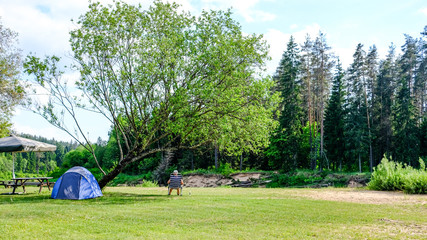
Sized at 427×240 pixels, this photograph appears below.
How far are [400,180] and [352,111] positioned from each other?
2466 centimetres

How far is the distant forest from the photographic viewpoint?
41.2m

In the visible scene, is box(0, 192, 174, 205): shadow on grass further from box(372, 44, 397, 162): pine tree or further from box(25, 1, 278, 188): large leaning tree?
box(372, 44, 397, 162): pine tree

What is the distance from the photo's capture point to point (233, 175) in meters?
38.9

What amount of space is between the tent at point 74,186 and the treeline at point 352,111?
1080 inches

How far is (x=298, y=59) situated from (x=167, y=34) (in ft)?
107

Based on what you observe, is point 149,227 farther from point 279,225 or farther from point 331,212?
point 331,212

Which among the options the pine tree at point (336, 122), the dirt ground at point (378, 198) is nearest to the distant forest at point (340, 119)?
the pine tree at point (336, 122)

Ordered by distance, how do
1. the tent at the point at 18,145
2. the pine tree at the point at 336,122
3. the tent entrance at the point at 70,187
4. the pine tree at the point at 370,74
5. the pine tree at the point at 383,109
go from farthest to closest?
the pine tree at the point at 370,74 < the pine tree at the point at 383,109 < the pine tree at the point at 336,122 < the tent at the point at 18,145 < the tent entrance at the point at 70,187

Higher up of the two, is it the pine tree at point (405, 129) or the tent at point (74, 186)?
the pine tree at point (405, 129)

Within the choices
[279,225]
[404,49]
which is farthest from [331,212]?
[404,49]

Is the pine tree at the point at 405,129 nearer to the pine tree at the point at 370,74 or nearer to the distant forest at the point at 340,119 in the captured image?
the distant forest at the point at 340,119

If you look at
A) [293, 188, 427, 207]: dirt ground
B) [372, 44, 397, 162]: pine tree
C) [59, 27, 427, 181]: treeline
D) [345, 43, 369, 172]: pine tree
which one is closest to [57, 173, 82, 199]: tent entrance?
[293, 188, 427, 207]: dirt ground

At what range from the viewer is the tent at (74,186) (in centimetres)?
1509

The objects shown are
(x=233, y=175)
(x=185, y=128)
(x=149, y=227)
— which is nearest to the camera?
(x=149, y=227)
